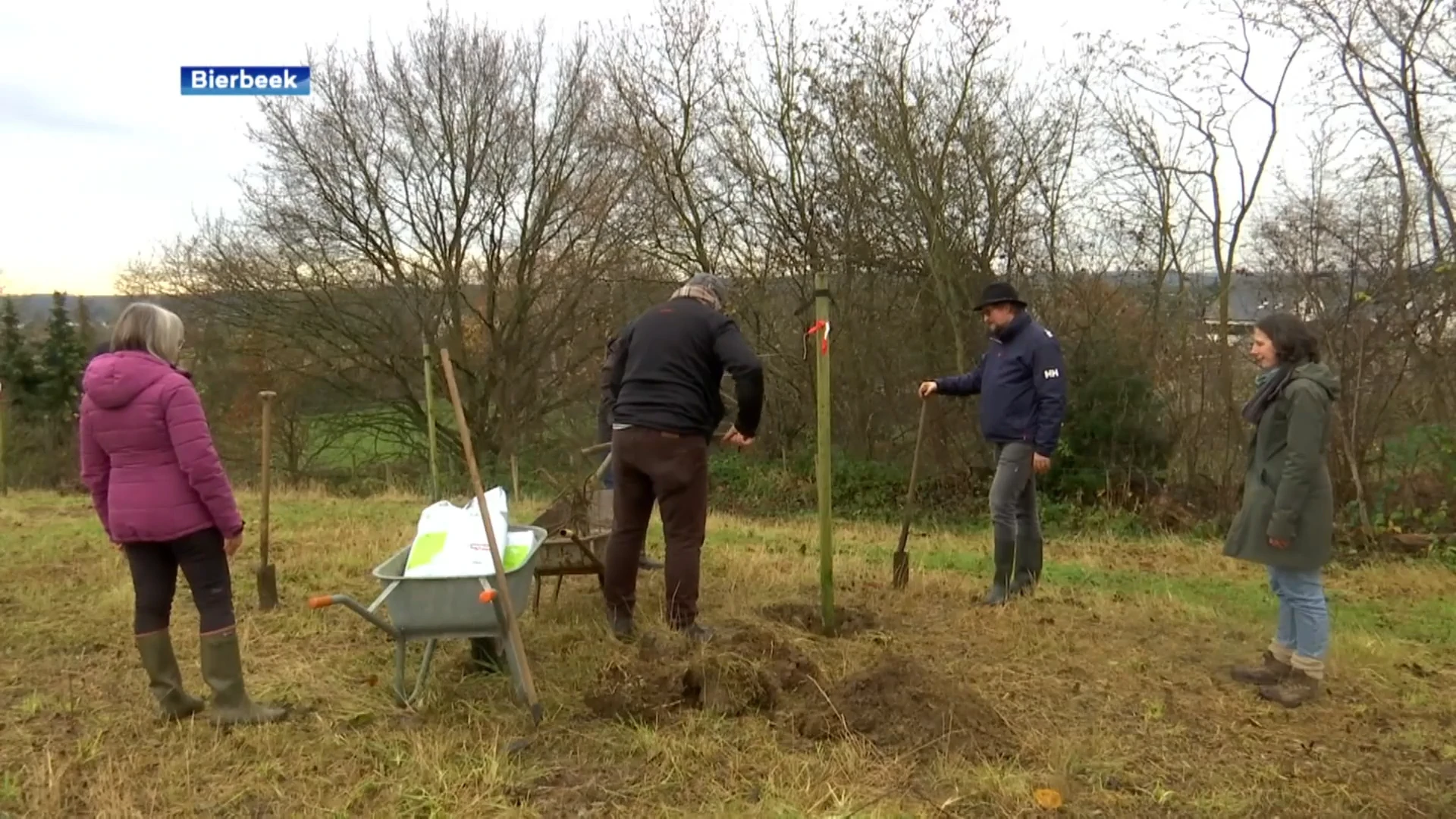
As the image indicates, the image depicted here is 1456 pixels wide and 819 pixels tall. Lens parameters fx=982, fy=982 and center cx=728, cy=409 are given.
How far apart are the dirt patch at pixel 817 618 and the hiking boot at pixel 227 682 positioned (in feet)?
7.56

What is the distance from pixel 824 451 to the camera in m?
4.36

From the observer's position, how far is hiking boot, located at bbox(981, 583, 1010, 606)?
521 cm

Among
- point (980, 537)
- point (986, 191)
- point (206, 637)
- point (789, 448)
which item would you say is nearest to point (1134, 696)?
point (206, 637)

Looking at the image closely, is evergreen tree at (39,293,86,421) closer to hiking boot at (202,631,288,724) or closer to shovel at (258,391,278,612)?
shovel at (258,391,278,612)

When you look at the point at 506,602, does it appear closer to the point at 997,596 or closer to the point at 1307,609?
the point at 997,596

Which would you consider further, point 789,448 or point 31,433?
point 31,433

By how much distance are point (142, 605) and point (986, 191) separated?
1027 cm

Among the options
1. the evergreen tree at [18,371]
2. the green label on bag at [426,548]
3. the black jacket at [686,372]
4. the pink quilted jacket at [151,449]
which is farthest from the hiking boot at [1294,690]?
the evergreen tree at [18,371]

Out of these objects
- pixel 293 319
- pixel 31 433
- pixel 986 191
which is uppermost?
pixel 986 191

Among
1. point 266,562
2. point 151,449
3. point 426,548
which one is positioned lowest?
point 266,562

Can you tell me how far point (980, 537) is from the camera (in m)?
9.34

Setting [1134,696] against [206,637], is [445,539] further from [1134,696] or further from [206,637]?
[1134,696]

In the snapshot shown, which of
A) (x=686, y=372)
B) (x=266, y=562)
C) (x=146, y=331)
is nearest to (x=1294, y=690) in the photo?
(x=686, y=372)

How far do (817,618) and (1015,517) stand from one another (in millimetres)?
1250
